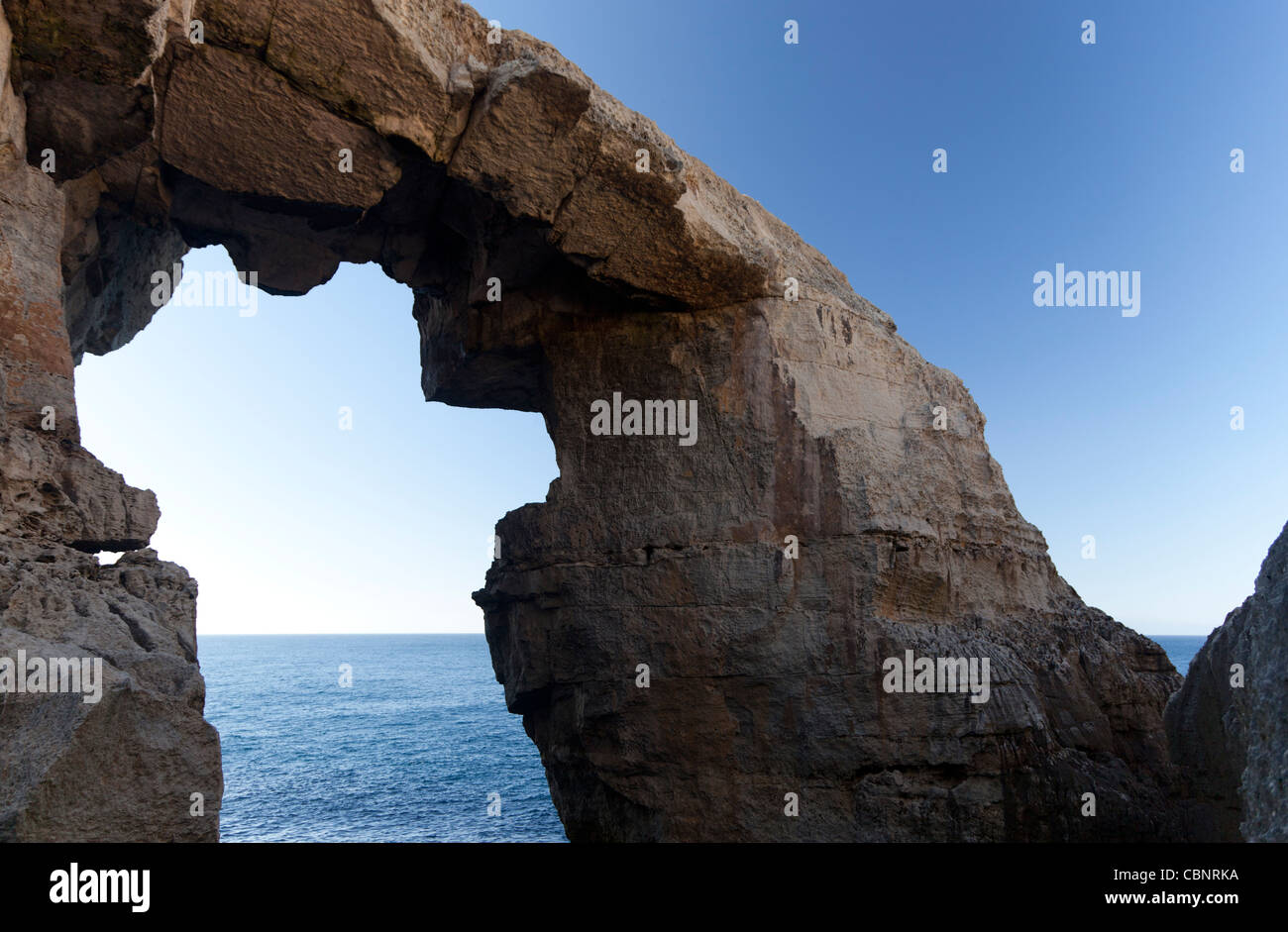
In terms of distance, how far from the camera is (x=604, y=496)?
39.0 feet

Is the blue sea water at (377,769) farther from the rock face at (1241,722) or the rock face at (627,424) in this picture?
the rock face at (1241,722)

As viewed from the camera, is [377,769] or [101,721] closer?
[101,721]

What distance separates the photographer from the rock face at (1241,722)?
5.18m

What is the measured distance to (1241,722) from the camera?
614 cm

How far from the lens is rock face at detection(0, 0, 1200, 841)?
7.87 meters

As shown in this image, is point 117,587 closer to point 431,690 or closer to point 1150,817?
point 1150,817

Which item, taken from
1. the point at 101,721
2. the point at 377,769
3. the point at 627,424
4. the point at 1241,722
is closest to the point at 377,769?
the point at 377,769

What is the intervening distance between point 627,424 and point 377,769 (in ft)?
100

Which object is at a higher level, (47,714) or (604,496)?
(604,496)

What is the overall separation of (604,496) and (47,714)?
23.5 feet

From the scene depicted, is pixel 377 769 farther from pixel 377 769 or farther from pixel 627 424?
pixel 627 424

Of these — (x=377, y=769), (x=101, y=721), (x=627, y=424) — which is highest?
(x=627, y=424)

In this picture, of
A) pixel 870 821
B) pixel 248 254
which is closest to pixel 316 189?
pixel 248 254

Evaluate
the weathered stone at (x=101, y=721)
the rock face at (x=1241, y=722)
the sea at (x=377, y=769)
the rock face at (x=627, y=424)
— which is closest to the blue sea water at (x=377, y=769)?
the sea at (x=377, y=769)
